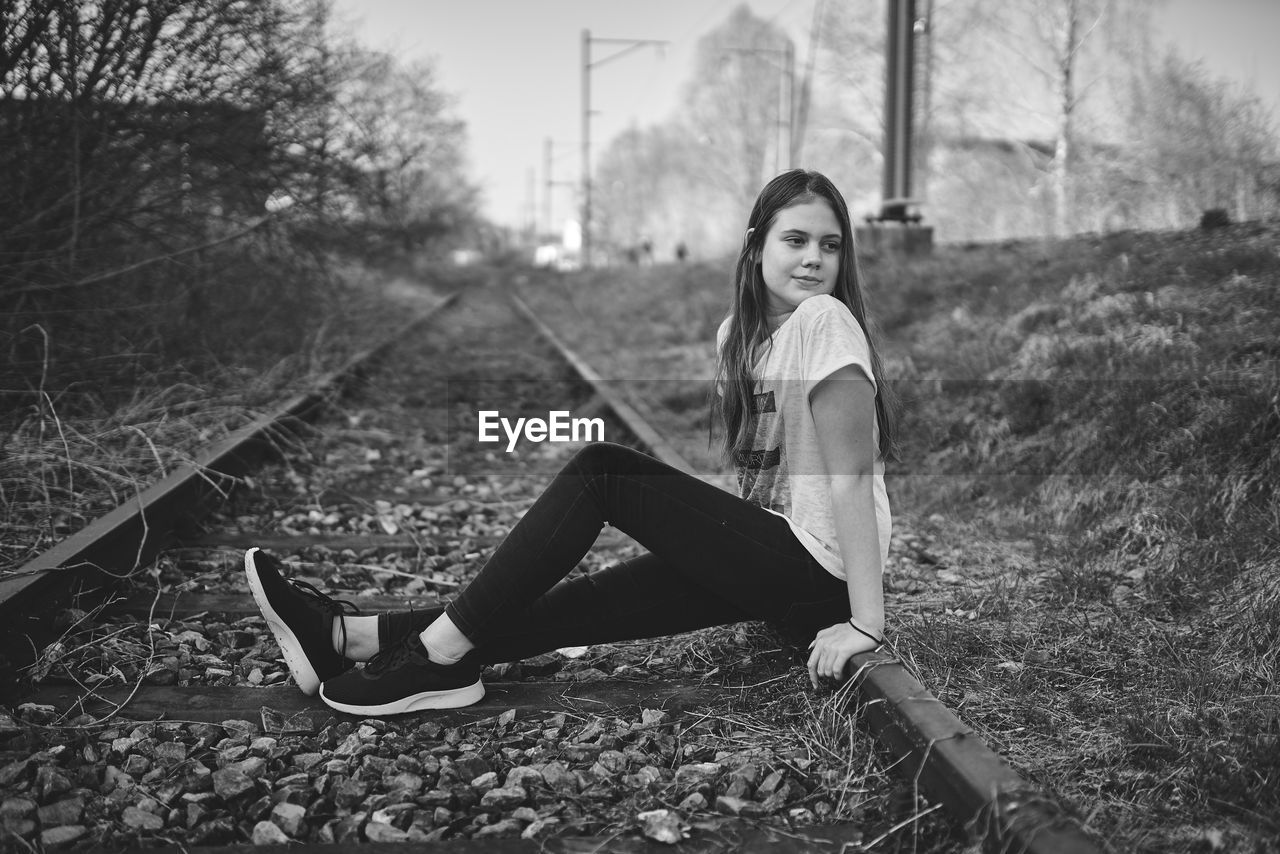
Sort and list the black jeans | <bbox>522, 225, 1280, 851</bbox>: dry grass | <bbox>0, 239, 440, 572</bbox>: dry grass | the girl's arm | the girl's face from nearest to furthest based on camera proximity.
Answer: <bbox>522, 225, 1280, 851</bbox>: dry grass
the girl's arm
the black jeans
the girl's face
<bbox>0, 239, 440, 572</bbox>: dry grass

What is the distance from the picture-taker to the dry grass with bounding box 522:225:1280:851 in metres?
1.82

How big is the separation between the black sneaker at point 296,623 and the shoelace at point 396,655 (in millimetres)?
128

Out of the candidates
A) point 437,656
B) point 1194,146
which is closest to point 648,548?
point 437,656

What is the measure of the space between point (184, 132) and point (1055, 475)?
15.7 feet

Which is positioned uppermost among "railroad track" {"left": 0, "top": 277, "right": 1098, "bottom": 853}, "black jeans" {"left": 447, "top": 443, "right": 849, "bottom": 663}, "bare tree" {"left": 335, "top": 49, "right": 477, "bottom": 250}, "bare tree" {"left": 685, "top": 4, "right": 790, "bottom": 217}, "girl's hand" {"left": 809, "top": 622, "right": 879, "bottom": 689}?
"bare tree" {"left": 685, "top": 4, "right": 790, "bottom": 217}

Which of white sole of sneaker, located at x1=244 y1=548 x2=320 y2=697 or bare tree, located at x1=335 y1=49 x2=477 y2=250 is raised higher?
bare tree, located at x1=335 y1=49 x2=477 y2=250

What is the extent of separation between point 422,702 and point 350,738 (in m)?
0.18

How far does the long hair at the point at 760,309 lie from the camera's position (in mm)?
2234

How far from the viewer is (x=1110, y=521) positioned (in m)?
3.33

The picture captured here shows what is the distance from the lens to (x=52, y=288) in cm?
451

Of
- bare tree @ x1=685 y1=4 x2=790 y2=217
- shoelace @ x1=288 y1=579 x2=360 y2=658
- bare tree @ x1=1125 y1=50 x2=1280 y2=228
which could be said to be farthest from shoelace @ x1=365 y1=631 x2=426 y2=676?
bare tree @ x1=685 y1=4 x2=790 y2=217

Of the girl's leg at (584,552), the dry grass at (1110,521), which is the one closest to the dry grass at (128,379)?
the girl's leg at (584,552)

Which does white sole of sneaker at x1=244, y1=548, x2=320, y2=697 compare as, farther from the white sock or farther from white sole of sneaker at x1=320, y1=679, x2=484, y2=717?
the white sock

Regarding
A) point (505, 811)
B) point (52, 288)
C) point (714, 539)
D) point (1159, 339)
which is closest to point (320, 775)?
point (505, 811)
